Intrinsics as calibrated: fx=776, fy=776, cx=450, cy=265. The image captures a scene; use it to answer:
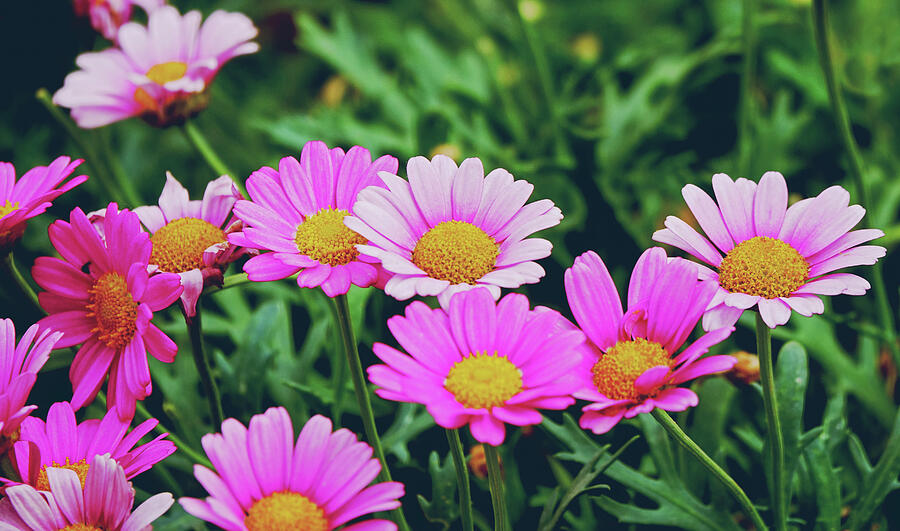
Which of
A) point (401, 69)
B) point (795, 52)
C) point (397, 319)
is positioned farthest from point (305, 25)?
point (397, 319)

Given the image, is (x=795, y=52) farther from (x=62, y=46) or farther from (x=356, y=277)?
(x=62, y=46)

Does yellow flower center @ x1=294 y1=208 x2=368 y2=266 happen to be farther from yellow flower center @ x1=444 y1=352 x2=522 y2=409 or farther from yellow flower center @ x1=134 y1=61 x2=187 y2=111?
yellow flower center @ x1=134 y1=61 x2=187 y2=111

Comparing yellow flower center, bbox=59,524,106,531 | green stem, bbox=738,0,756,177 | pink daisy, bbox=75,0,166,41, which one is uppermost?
pink daisy, bbox=75,0,166,41

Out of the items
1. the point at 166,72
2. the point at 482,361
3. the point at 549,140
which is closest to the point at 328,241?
the point at 482,361

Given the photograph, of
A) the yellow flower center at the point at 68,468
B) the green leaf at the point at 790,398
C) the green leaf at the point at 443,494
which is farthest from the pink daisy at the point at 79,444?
the green leaf at the point at 790,398

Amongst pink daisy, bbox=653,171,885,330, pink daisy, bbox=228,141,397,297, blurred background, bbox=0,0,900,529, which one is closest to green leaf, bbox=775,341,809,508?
blurred background, bbox=0,0,900,529
